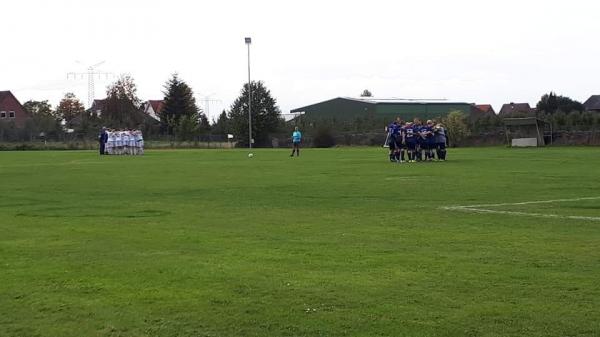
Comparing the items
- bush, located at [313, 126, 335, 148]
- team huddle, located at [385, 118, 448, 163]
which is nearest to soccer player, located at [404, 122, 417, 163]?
team huddle, located at [385, 118, 448, 163]

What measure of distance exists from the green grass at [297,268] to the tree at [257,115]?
76.6 metres

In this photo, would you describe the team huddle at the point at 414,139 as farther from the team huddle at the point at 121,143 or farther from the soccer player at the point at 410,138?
the team huddle at the point at 121,143

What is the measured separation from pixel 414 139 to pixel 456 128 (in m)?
37.7

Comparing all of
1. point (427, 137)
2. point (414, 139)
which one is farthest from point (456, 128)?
point (414, 139)

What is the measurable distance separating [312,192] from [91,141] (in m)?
70.9

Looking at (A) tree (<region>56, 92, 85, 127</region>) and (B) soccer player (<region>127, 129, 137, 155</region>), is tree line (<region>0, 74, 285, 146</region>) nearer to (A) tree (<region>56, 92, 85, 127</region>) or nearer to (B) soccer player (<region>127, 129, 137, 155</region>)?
(A) tree (<region>56, 92, 85, 127</region>)

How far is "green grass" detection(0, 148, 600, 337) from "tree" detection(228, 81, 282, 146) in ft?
251

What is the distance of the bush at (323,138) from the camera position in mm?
82938

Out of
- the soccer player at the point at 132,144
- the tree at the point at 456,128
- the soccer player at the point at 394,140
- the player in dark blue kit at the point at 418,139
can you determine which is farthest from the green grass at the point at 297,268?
the tree at the point at 456,128

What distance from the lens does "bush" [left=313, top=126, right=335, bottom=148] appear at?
82938mm

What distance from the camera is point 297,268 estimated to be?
7.88 meters

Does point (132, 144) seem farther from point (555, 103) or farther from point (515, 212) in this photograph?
point (555, 103)

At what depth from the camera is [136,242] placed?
9.92 metres

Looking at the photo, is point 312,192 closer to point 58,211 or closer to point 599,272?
point 58,211
